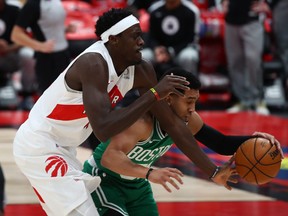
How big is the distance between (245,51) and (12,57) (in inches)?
124

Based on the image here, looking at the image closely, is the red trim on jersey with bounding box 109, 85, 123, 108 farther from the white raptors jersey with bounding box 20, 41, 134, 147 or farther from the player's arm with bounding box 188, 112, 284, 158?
the player's arm with bounding box 188, 112, 284, 158

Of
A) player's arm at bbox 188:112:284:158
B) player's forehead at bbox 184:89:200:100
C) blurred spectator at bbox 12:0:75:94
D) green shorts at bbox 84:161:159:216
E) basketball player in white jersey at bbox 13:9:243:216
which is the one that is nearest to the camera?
basketball player in white jersey at bbox 13:9:243:216

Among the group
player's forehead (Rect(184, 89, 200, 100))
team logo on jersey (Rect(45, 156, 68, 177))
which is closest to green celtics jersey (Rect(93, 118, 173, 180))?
player's forehead (Rect(184, 89, 200, 100))

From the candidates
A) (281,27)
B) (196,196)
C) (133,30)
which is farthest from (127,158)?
(281,27)

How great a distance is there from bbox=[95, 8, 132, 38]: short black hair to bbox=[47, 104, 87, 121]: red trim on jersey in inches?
16.5

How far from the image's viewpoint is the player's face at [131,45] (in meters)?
4.61

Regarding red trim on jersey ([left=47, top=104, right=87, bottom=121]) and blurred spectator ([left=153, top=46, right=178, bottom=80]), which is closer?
red trim on jersey ([left=47, top=104, right=87, bottom=121])

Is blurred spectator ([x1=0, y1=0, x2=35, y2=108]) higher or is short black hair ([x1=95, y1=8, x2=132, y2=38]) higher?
short black hair ([x1=95, y1=8, x2=132, y2=38])

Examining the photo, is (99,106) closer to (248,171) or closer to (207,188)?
(248,171)

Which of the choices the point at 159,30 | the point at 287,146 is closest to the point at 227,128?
the point at 287,146

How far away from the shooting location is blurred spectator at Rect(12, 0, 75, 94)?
337 inches

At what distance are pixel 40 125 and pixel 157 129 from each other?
0.65 m

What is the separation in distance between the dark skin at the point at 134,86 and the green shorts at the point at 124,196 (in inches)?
14.9

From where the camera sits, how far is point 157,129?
495 cm
